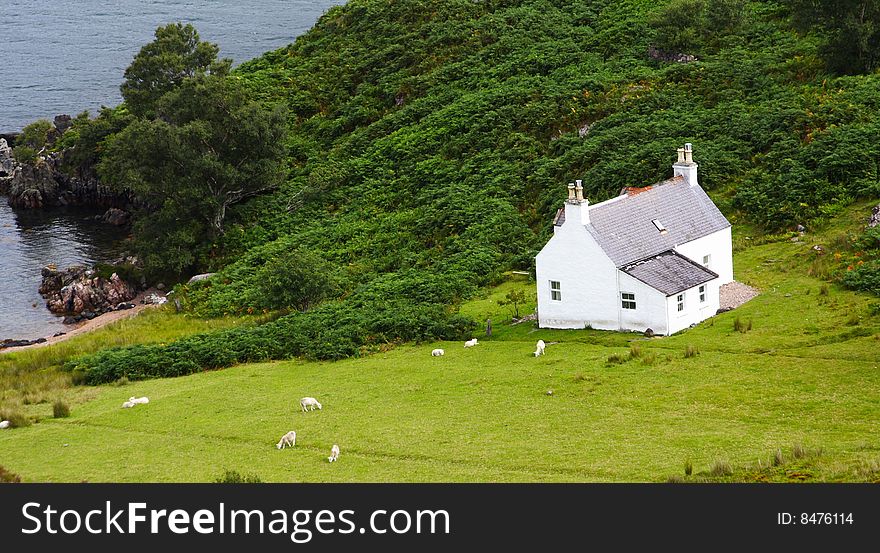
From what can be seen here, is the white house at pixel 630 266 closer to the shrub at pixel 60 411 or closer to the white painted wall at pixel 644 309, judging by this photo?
the white painted wall at pixel 644 309

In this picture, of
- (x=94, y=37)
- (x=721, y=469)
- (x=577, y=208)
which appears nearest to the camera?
(x=721, y=469)

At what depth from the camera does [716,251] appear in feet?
190

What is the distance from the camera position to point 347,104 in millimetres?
100250

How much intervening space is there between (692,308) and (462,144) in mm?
34469

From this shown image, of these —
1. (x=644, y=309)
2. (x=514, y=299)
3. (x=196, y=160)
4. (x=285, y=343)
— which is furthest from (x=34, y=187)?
(x=644, y=309)

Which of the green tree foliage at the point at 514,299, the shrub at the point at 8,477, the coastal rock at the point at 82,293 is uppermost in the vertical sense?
the green tree foliage at the point at 514,299

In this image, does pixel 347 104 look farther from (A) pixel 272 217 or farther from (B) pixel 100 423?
(B) pixel 100 423

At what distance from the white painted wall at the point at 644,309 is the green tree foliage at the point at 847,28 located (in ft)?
109

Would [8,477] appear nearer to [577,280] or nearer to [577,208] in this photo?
[577,280]

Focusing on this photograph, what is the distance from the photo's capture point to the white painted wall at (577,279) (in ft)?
177

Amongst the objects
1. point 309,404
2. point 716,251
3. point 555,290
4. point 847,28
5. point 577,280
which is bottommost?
point 309,404

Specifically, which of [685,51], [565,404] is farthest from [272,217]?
[565,404]

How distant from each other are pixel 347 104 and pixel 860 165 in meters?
46.4

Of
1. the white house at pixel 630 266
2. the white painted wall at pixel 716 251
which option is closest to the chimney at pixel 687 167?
the white house at pixel 630 266
